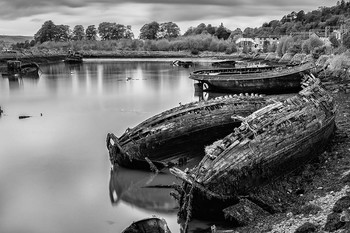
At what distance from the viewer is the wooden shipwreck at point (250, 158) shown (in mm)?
15422

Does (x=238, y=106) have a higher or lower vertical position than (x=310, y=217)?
higher

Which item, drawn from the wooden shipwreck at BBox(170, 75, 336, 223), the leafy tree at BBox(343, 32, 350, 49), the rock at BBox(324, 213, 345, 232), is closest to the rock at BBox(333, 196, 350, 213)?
the rock at BBox(324, 213, 345, 232)

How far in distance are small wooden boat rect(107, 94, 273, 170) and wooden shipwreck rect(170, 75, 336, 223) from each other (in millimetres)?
4537

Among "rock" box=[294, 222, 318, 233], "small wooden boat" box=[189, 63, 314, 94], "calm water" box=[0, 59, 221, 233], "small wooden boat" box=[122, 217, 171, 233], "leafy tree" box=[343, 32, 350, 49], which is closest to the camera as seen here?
"small wooden boat" box=[122, 217, 171, 233]

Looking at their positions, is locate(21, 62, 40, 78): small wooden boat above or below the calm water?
below

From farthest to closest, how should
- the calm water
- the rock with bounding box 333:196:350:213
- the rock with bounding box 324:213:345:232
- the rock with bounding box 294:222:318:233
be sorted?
the calm water
the rock with bounding box 333:196:350:213
the rock with bounding box 294:222:318:233
the rock with bounding box 324:213:345:232

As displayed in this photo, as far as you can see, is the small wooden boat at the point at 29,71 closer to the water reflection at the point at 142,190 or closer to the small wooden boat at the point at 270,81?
the small wooden boat at the point at 270,81

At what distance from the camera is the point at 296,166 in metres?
18.5

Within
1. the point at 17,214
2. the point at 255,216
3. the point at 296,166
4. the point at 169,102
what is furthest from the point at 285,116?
the point at 169,102

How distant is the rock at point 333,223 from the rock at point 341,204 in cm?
45

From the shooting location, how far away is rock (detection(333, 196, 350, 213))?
13.6 metres

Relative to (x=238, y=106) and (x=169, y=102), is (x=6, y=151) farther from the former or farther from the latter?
(x=169, y=102)

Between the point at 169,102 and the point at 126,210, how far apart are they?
97.6ft

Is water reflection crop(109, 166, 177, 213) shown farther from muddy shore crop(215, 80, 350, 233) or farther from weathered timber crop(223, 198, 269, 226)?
muddy shore crop(215, 80, 350, 233)
